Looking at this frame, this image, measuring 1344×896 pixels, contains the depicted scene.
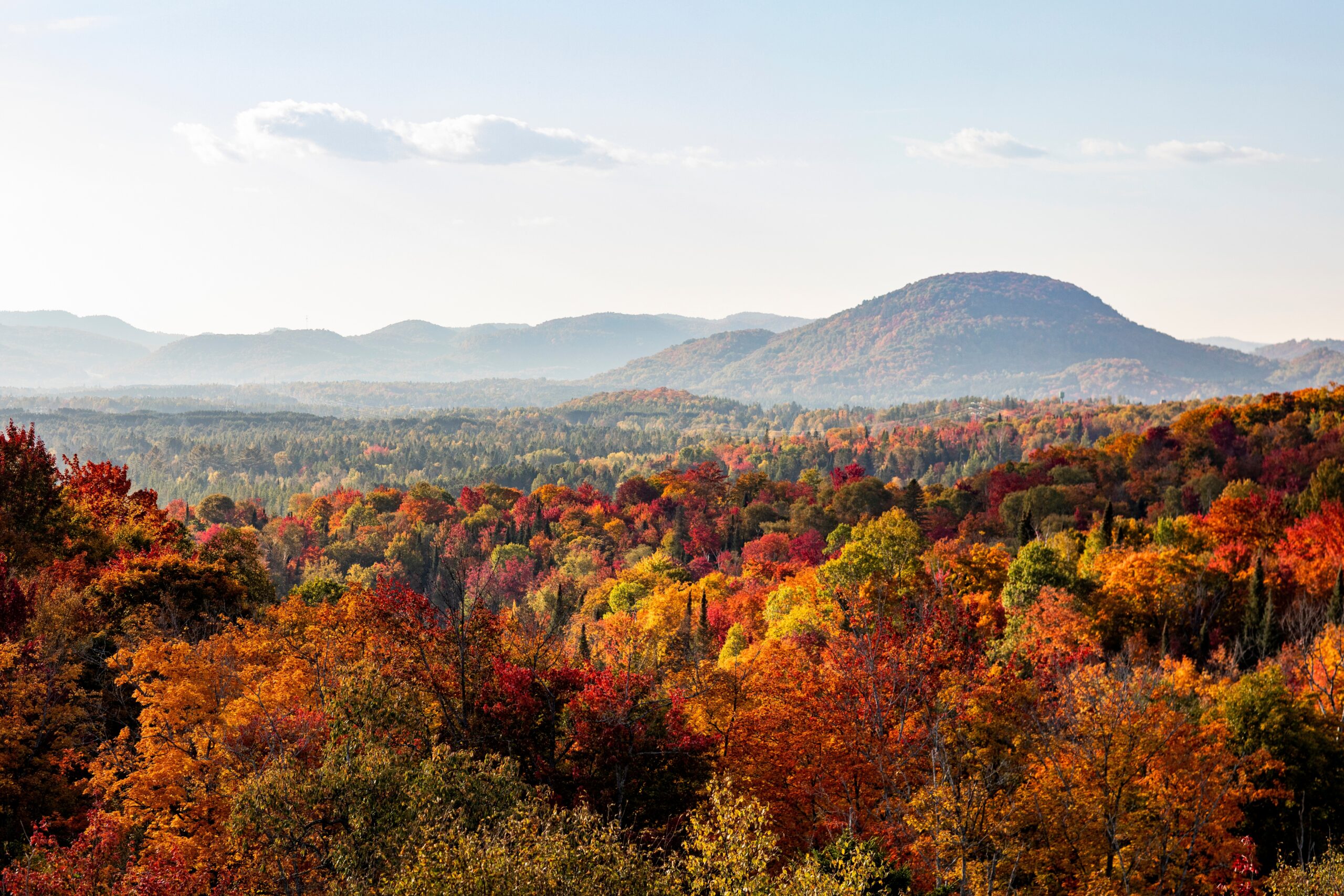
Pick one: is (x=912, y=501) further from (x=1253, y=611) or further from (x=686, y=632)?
(x=1253, y=611)

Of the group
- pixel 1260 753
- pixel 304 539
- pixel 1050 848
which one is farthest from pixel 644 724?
pixel 304 539

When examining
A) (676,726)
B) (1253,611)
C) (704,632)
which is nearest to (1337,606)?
(1253,611)

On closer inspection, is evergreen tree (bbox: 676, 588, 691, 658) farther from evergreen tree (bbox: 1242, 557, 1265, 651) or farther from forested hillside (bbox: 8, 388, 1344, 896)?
evergreen tree (bbox: 1242, 557, 1265, 651)

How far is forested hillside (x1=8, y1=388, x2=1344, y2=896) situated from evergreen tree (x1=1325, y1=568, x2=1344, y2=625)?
7.7 inches

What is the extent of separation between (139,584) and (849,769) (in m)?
36.1

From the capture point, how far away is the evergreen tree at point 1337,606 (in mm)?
57719

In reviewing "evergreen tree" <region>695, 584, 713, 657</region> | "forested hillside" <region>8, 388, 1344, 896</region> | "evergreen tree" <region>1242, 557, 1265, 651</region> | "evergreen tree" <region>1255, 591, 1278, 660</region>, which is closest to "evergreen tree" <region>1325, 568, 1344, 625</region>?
"forested hillside" <region>8, 388, 1344, 896</region>

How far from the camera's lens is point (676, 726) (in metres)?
32.6

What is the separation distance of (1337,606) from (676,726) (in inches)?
1831

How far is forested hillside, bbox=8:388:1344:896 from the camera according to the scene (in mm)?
23750

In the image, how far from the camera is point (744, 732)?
34875mm

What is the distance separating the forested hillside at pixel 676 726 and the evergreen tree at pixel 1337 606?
0.20 meters

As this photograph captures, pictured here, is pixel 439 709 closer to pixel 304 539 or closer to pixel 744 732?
pixel 744 732

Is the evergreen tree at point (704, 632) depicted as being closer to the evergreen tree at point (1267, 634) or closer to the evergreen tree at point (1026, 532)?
the evergreen tree at point (1026, 532)
